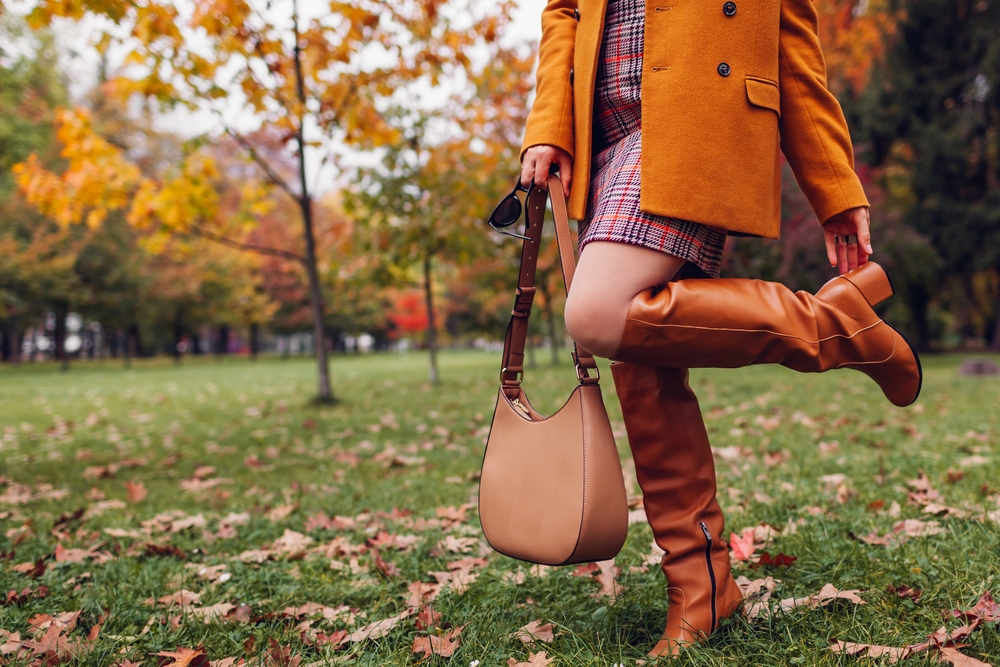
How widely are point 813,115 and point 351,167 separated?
7.60 metres

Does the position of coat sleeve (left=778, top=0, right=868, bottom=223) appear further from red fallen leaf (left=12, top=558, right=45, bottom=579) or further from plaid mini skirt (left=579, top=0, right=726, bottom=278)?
red fallen leaf (left=12, top=558, right=45, bottom=579)

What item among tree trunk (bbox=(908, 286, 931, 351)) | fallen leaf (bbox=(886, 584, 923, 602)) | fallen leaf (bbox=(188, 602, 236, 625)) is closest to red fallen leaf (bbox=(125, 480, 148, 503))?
fallen leaf (bbox=(188, 602, 236, 625))

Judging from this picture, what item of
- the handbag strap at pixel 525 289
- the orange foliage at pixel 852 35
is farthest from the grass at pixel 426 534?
the orange foliage at pixel 852 35

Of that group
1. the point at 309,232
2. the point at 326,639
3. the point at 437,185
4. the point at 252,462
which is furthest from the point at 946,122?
the point at 326,639

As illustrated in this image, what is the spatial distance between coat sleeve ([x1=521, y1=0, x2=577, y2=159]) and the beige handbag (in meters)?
0.11

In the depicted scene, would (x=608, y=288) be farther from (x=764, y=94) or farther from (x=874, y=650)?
(x=874, y=650)

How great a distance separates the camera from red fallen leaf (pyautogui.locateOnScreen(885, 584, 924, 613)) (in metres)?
1.67

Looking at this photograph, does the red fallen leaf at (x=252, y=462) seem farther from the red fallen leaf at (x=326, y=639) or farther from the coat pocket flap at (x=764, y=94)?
the coat pocket flap at (x=764, y=94)

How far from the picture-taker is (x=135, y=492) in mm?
3480

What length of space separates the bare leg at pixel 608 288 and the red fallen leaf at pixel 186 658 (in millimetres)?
1235

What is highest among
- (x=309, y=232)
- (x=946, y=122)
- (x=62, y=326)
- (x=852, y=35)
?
(x=852, y=35)

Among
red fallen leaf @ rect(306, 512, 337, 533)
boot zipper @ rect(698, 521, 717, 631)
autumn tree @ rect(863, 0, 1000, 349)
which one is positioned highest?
autumn tree @ rect(863, 0, 1000, 349)

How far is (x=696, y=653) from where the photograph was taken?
4.63 feet

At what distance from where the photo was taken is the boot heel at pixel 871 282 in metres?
1.44
